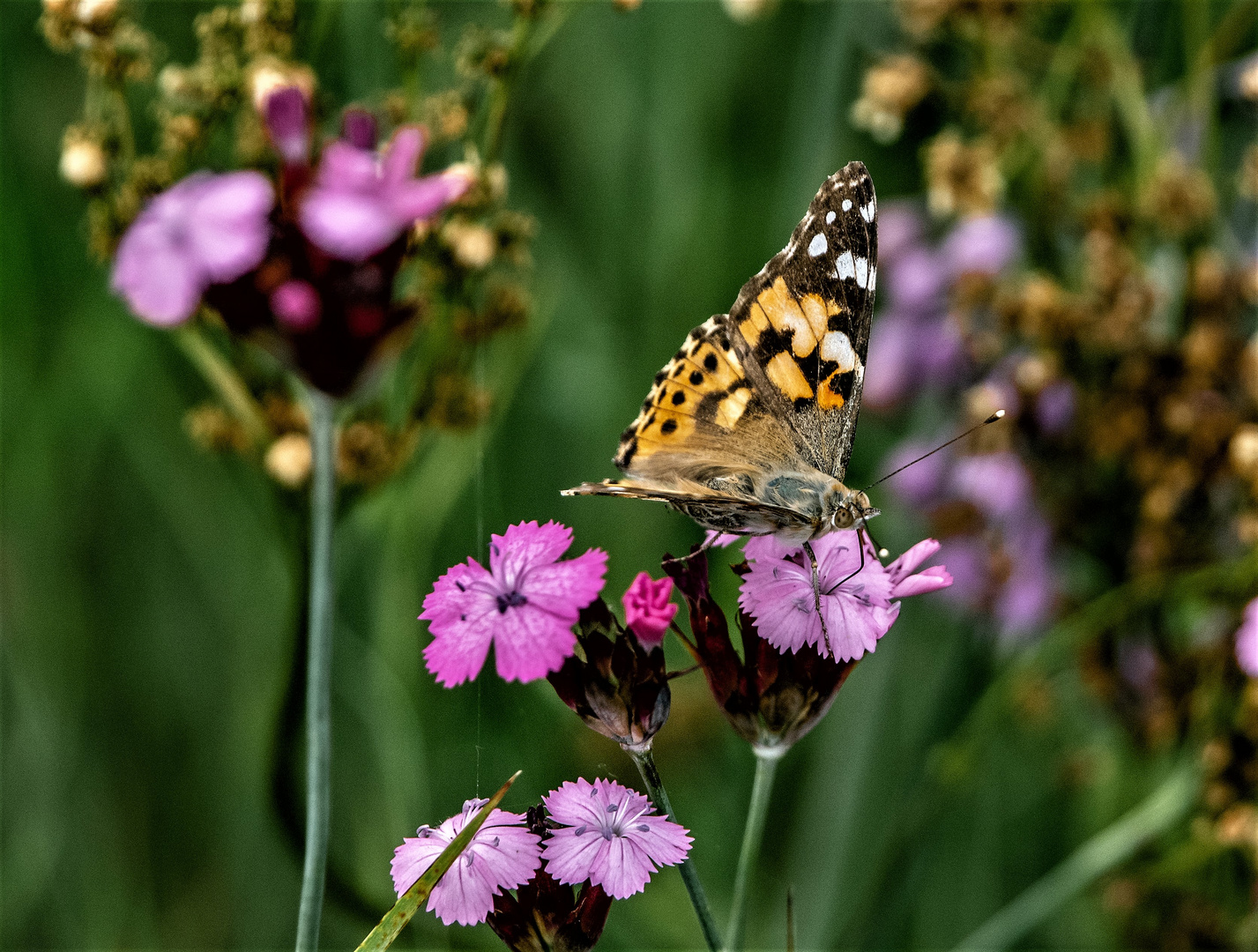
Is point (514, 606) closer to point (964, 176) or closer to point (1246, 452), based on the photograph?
point (1246, 452)

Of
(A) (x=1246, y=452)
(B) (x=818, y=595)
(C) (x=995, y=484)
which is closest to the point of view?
(B) (x=818, y=595)

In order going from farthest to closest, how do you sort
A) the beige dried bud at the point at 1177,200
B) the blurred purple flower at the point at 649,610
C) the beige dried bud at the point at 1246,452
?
the beige dried bud at the point at 1177,200
the beige dried bud at the point at 1246,452
the blurred purple flower at the point at 649,610

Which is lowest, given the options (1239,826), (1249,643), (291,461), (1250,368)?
(1239,826)

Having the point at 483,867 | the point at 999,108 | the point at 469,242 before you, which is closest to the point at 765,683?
the point at 483,867

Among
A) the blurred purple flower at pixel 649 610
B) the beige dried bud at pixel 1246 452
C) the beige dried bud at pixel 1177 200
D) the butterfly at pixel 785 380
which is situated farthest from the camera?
the beige dried bud at pixel 1177 200

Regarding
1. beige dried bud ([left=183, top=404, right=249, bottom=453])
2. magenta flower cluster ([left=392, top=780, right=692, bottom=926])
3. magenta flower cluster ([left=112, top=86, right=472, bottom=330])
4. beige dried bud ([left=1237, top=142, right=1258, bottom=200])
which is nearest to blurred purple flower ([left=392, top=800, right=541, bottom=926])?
magenta flower cluster ([left=392, top=780, right=692, bottom=926])

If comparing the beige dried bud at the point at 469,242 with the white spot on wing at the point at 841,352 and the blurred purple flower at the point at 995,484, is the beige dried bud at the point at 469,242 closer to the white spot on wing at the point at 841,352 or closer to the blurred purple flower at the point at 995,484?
the white spot on wing at the point at 841,352

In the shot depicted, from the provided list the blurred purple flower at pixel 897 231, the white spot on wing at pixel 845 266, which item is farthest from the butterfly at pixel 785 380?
the blurred purple flower at pixel 897 231
